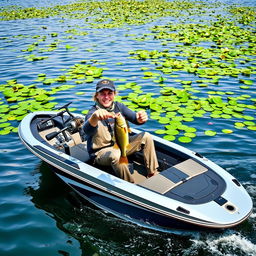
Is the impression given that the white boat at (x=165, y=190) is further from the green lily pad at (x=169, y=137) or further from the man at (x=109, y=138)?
the green lily pad at (x=169, y=137)

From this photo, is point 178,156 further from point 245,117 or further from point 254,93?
point 254,93

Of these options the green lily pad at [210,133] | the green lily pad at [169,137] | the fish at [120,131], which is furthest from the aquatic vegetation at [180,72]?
the fish at [120,131]

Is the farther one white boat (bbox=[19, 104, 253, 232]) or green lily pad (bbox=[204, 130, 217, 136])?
green lily pad (bbox=[204, 130, 217, 136])

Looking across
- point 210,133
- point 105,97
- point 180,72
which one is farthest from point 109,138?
point 180,72

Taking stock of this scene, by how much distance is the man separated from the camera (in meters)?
4.51

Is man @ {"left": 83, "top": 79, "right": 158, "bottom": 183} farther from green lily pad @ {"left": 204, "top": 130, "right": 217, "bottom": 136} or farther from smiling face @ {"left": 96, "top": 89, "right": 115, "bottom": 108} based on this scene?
green lily pad @ {"left": 204, "top": 130, "right": 217, "bottom": 136}

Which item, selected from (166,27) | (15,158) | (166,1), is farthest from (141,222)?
(166,1)

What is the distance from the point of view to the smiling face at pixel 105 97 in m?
4.59

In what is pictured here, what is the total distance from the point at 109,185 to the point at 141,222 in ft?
2.20

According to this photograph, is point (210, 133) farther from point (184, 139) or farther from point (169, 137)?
point (169, 137)

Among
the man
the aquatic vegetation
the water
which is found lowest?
the water

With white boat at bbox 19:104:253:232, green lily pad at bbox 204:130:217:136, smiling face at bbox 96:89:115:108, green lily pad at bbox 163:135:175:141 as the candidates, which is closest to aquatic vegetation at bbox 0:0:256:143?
green lily pad at bbox 163:135:175:141

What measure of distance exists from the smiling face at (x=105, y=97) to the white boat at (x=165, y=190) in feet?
3.13

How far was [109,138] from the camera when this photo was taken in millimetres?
4781
